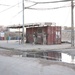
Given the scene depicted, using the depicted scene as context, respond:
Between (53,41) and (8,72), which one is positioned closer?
(8,72)

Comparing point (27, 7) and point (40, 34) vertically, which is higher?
point (27, 7)

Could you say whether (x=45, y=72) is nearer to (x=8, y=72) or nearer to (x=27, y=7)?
(x=8, y=72)

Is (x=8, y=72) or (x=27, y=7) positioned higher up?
(x=27, y=7)

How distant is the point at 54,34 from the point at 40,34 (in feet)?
7.60

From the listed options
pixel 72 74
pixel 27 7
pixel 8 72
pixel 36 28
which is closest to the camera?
pixel 72 74

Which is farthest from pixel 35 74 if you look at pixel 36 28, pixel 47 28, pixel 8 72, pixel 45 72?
pixel 36 28

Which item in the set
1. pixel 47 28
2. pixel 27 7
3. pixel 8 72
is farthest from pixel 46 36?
pixel 8 72

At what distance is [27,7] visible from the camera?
3588 centimetres

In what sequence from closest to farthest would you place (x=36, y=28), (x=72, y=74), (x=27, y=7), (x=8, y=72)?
(x=72, y=74), (x=8, y=72), (x=27, y=7), (x=36, y=28)

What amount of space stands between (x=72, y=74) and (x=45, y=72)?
4.22ft

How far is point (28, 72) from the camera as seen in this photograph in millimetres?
10906

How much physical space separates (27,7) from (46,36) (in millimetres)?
5428

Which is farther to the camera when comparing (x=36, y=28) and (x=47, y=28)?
(x=36, y=28)

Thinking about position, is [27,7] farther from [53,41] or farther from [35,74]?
[35,74]
